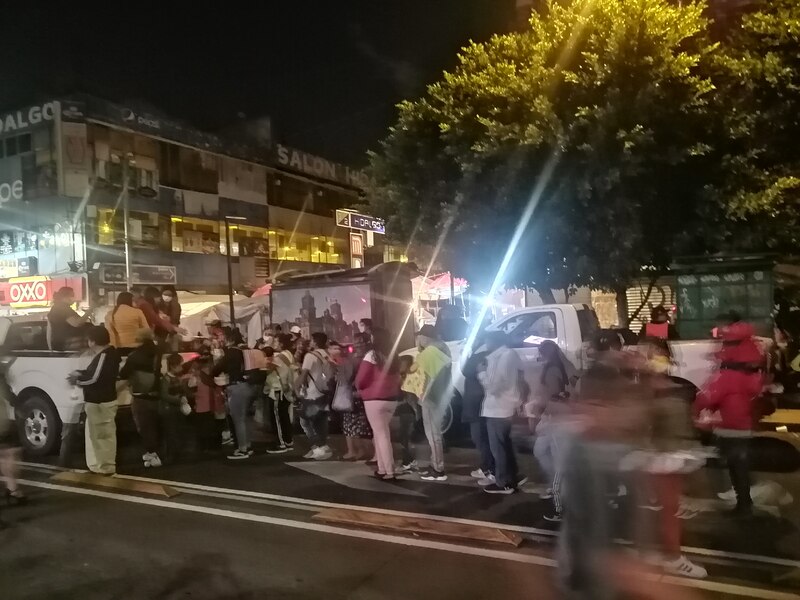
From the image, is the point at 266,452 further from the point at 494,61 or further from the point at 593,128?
the point at 494,61

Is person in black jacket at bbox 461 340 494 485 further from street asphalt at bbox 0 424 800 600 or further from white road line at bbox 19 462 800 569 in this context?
white road line at bbox 19 462 800 569

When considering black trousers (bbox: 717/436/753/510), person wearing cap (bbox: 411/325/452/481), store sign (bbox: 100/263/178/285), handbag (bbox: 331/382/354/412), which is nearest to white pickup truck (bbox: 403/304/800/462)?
person wearing cap (bbox: 411/325/452/481)

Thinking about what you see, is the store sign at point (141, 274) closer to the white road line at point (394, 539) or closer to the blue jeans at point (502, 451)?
the white road line at point (394, 539)

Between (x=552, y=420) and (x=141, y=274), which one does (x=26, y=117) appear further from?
(x=552, y=420)

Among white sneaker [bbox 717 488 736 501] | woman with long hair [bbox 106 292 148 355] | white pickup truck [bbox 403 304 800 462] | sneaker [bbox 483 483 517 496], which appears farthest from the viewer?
white pickup truck [bbox 403 304 800 462]

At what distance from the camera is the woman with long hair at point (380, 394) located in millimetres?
8164

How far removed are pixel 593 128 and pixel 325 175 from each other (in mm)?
30880

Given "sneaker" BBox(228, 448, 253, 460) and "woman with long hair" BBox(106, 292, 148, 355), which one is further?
"sneaker" BBox(228, 448, 253, 460)

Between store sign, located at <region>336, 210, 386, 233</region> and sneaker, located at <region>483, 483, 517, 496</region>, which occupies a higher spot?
store sign, located at <region>336, 210, 386, 233</region>

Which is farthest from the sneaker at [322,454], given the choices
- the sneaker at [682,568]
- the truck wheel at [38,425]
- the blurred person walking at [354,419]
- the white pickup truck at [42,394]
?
the sneaker at [682,568]

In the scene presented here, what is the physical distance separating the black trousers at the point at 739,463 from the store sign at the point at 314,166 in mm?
32845

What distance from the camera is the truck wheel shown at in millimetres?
9547

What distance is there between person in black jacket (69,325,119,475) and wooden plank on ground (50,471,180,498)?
0.45 ft

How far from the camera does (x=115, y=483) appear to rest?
8.30 meters
